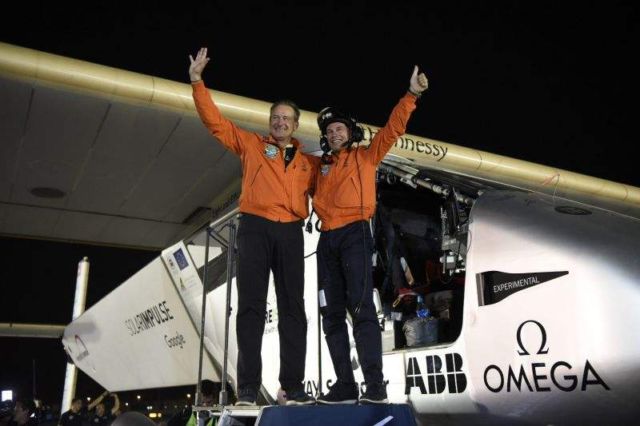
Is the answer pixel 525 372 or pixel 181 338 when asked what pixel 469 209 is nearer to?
pixel 525 372

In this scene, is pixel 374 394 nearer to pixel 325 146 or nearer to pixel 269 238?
pixel 269 238

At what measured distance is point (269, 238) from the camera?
3305 millimetres

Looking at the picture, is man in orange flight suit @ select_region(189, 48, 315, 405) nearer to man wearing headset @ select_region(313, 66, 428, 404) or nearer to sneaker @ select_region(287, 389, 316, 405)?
sneaker @ select_region(287, 389, 316, 405)

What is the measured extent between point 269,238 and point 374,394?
1.04 meters

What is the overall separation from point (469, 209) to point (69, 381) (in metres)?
14.5

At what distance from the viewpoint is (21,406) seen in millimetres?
9578

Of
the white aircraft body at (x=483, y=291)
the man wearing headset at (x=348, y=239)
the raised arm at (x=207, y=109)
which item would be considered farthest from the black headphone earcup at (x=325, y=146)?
the white aircraft body at (x=483, y=291)

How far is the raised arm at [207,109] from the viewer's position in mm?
3354

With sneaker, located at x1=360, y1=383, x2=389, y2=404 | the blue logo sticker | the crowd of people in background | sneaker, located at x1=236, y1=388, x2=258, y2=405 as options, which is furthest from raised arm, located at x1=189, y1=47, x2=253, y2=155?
the crowd of people in background

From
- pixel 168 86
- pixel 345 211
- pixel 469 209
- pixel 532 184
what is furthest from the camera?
pixel 532 184

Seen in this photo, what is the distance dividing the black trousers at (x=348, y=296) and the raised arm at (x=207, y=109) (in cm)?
78

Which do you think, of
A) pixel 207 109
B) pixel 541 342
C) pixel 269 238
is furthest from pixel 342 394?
pixel 207 109

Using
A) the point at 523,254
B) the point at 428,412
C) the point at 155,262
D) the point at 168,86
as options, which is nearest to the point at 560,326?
the point at 523,254

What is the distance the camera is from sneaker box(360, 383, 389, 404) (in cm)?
284
